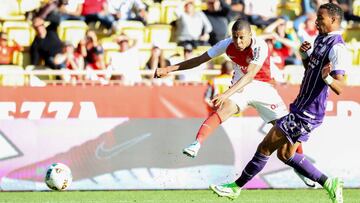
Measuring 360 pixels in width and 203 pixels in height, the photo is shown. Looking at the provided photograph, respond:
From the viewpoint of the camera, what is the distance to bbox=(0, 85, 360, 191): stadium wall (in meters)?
14.2

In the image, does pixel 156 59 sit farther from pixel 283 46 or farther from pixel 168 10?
pixel 283 46

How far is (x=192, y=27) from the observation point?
1825 cm

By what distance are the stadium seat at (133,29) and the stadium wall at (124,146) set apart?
3.69 metres

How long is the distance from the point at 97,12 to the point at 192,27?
182 centimetres

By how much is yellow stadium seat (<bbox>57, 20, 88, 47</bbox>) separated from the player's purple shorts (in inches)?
342

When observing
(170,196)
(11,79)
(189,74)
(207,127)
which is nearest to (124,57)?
(189,74)

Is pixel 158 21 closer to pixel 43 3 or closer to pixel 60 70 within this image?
pixel 43 3

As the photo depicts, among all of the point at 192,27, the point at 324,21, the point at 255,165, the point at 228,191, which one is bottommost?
the point at 228,191

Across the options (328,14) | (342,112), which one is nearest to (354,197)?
(342,112)

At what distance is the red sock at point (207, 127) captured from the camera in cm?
1076

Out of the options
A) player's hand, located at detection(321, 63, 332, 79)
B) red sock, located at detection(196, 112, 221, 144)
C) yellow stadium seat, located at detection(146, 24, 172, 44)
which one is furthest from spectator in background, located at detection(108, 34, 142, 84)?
player's hand, located at detection(321, 63, 332, 79)

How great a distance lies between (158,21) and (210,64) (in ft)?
5.51

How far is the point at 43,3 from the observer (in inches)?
723

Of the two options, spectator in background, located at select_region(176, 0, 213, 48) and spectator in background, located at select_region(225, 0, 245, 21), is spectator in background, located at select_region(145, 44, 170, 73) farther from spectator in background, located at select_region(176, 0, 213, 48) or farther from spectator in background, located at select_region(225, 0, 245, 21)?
spectator in background, located at select_region(225, 0, 245, 21)
